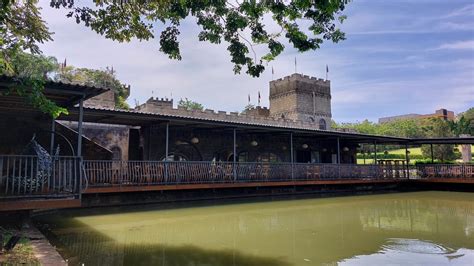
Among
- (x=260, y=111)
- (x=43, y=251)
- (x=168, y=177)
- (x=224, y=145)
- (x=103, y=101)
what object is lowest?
(x=43, y=251)

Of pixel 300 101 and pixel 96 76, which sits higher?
pixel 96 76

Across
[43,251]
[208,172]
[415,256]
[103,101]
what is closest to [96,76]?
[103,101]

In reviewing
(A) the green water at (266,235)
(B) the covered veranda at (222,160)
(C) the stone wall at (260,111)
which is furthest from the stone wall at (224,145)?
(C) the stone wall at (260,111)

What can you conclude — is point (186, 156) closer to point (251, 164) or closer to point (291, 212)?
point (251, 164)

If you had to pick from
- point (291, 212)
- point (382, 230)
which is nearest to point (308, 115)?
point (291, 212)

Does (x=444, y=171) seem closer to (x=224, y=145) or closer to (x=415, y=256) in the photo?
(x=224, y=145)

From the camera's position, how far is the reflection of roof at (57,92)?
5969 millimetres

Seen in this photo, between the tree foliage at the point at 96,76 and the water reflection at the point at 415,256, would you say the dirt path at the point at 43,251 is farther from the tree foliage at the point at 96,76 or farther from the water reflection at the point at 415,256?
the tree foliage at the point at 96,76

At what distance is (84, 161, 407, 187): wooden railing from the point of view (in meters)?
10.6

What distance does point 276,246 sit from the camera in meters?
6.58

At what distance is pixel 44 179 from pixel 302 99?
103 ft

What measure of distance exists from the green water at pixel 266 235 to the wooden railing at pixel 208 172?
945mm

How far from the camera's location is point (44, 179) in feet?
20.8

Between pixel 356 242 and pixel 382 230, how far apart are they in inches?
64.9
